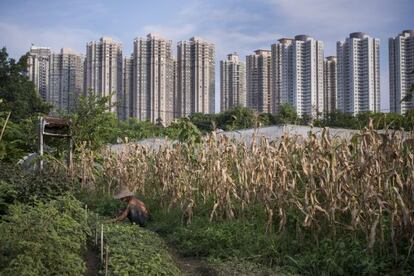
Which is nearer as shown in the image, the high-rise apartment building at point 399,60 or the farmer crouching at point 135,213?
the farmer crouching at point 135,213

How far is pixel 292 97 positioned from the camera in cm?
2275

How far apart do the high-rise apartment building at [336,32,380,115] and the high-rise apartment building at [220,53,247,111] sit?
19.5ft

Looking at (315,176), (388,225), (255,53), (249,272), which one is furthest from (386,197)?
(255,53)

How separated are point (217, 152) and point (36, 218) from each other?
353 centimetres

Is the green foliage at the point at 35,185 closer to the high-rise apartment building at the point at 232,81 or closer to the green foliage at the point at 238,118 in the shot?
the green foliage at the point at 238,118

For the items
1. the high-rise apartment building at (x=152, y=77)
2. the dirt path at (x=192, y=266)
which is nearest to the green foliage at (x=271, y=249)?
the dirt path at (x=192, y=266)

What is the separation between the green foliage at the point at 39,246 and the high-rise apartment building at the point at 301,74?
1834 cm

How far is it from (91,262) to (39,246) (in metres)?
1.25

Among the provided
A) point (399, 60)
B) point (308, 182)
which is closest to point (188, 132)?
point (308, 182)

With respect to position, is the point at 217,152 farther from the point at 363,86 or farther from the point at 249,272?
the point at 363,86

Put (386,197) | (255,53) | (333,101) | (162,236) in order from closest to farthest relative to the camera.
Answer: (386,197), (162,236), (333,101), (255,53)

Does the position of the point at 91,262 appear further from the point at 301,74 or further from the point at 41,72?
the point at 41,72

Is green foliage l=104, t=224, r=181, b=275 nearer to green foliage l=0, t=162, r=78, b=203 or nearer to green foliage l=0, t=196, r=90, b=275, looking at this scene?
green foliage l=0, t=196, r=90, b=275

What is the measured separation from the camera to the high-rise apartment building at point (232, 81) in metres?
27.1
